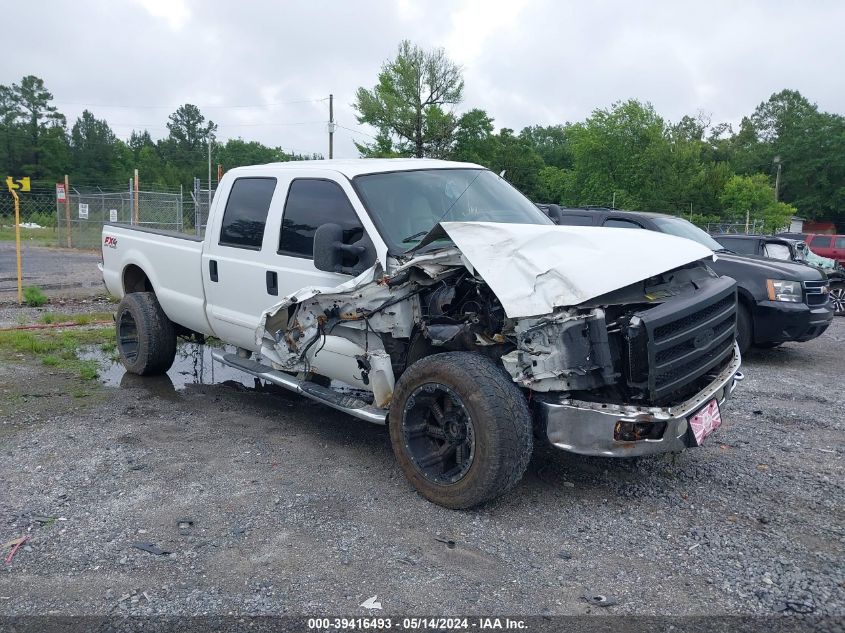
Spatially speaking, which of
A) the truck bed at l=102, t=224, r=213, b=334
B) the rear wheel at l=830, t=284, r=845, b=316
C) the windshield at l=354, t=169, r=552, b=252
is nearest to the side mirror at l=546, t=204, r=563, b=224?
the windshield at l=354, t=169, r=552, b=252

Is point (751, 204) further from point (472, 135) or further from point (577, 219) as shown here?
point (577, 219)

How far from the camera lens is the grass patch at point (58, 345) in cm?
750

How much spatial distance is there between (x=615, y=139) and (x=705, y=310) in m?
43.9

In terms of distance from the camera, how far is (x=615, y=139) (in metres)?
45.1

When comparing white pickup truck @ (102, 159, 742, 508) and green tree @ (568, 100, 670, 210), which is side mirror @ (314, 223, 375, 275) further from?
green tree @ (568, 100, 670, 210)

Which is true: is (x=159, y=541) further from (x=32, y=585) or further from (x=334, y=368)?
(x=334, y=368)

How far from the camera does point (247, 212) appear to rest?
575cm

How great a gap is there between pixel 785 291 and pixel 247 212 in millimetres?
6022

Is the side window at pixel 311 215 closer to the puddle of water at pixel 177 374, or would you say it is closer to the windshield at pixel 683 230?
the puddle of water at pixel 177 374

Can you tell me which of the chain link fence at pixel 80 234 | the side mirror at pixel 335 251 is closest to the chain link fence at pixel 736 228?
the chain link fence at pixel 80 234

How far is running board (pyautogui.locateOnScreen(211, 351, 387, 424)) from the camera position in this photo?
4.57 metres

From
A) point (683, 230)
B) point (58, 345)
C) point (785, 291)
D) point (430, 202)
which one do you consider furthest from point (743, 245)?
point (58, 345)

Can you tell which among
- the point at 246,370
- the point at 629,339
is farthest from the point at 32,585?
the point at 629,339

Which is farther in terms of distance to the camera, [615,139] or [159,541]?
[615,139]
